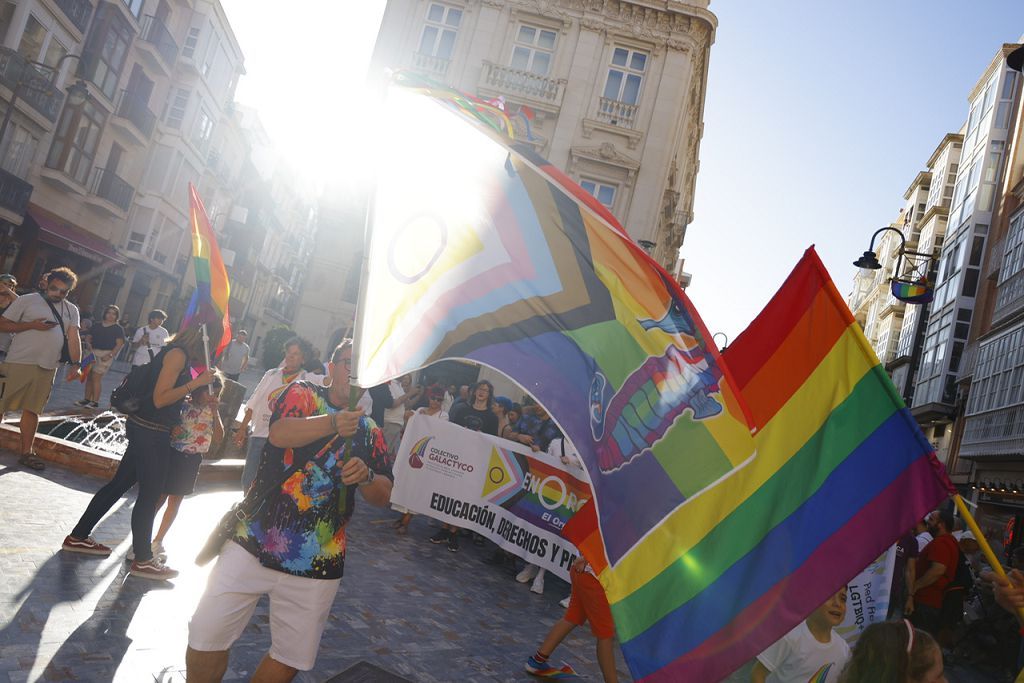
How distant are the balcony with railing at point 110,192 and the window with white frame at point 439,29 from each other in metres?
14.8

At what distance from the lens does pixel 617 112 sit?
94.2ft

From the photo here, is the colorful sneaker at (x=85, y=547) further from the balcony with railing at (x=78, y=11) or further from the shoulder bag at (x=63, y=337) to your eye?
the balcony with railing at (x=78, y=11)

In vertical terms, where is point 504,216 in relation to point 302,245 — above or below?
below

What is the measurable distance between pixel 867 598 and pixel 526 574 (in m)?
3.71

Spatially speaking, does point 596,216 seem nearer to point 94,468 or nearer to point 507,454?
point 507,454

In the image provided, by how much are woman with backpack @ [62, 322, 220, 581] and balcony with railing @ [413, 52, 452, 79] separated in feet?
85.3

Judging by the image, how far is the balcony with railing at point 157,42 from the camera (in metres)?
34.7

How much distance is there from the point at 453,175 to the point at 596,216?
64 centimetres

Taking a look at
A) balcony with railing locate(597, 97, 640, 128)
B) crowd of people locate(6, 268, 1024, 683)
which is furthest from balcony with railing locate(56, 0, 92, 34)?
crowd of people locate(6, 268, 1024, 683)

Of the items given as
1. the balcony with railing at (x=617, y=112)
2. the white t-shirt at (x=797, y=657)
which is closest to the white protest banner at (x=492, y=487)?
the white t-shirt at (x=797, y=657)

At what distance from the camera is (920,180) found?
49.6 metres

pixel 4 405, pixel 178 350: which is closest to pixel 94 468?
pixel 4 405

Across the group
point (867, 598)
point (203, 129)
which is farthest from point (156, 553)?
point (203, 129)

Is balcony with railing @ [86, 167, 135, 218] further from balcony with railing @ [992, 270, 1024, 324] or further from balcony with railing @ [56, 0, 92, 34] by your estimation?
balcony with railing @ [992, 270, 1024, 324]
